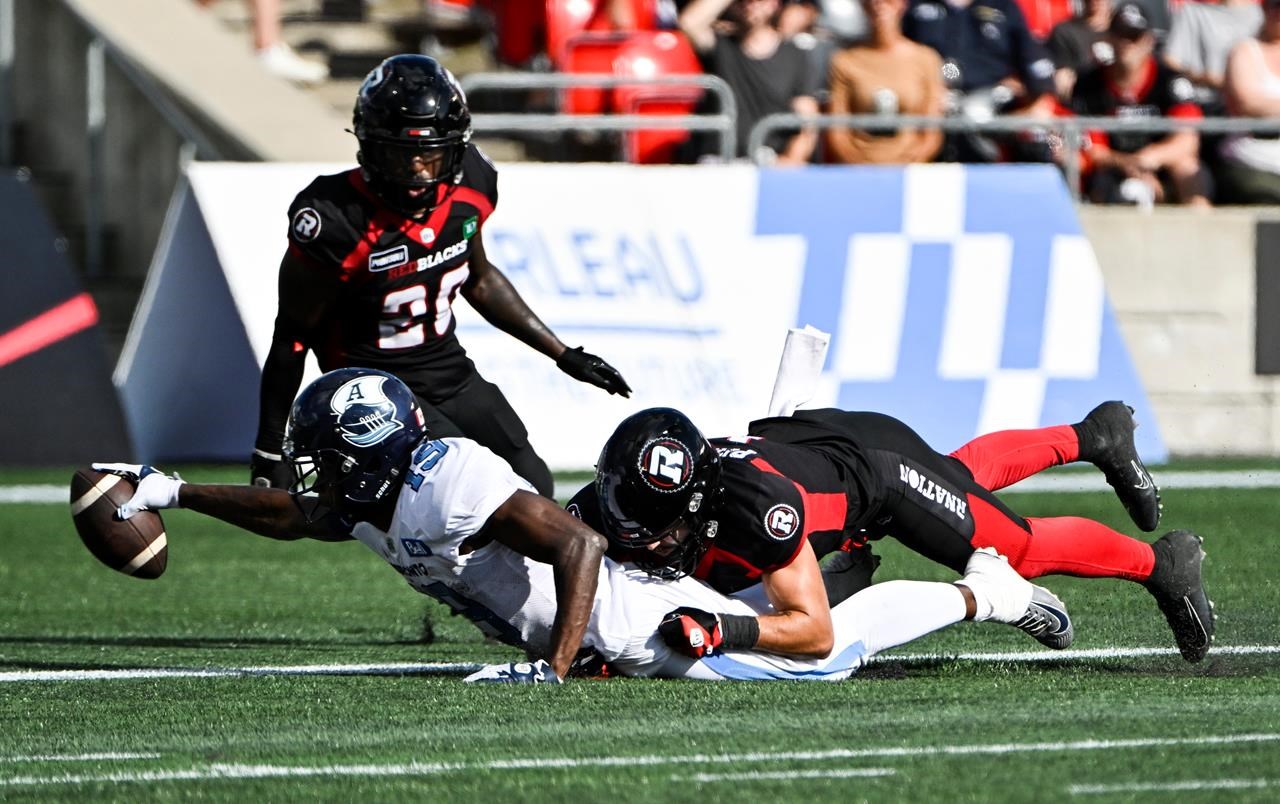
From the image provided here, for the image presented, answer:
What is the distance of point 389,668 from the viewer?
6.66 m

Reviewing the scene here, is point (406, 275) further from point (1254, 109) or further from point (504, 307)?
point (1254, 109)

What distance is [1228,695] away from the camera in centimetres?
555

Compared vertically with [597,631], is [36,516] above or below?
below

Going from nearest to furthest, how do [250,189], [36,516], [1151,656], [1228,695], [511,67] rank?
1. [1228,695]
2. [1151,656]
3. [36,516]
4. [250,189]
5. [511,67]

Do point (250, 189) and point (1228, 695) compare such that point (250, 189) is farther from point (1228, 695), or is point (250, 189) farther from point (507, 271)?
point (1228, 695)

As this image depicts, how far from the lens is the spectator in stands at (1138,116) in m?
13.7

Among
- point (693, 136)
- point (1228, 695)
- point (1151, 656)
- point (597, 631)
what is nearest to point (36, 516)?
point (693, 136)

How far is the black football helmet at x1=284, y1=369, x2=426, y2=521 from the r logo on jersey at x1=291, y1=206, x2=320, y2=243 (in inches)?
48.6

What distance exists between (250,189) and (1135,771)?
856 cm

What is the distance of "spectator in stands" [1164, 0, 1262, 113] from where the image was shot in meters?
14.5

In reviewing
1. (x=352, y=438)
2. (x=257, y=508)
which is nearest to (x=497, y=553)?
(x=352, y=438)

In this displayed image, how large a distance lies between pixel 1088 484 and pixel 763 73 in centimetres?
342

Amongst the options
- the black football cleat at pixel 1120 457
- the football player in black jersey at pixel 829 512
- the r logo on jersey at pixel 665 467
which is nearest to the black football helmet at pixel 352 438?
the football player in black jersey at pixel 829 512

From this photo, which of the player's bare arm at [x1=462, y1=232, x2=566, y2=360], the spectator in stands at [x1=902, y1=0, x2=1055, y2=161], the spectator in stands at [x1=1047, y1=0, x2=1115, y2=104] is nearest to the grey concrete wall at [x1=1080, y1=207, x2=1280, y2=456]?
the spectator in stands at [x1=902, y1=0, x2=1055, y2=161]
